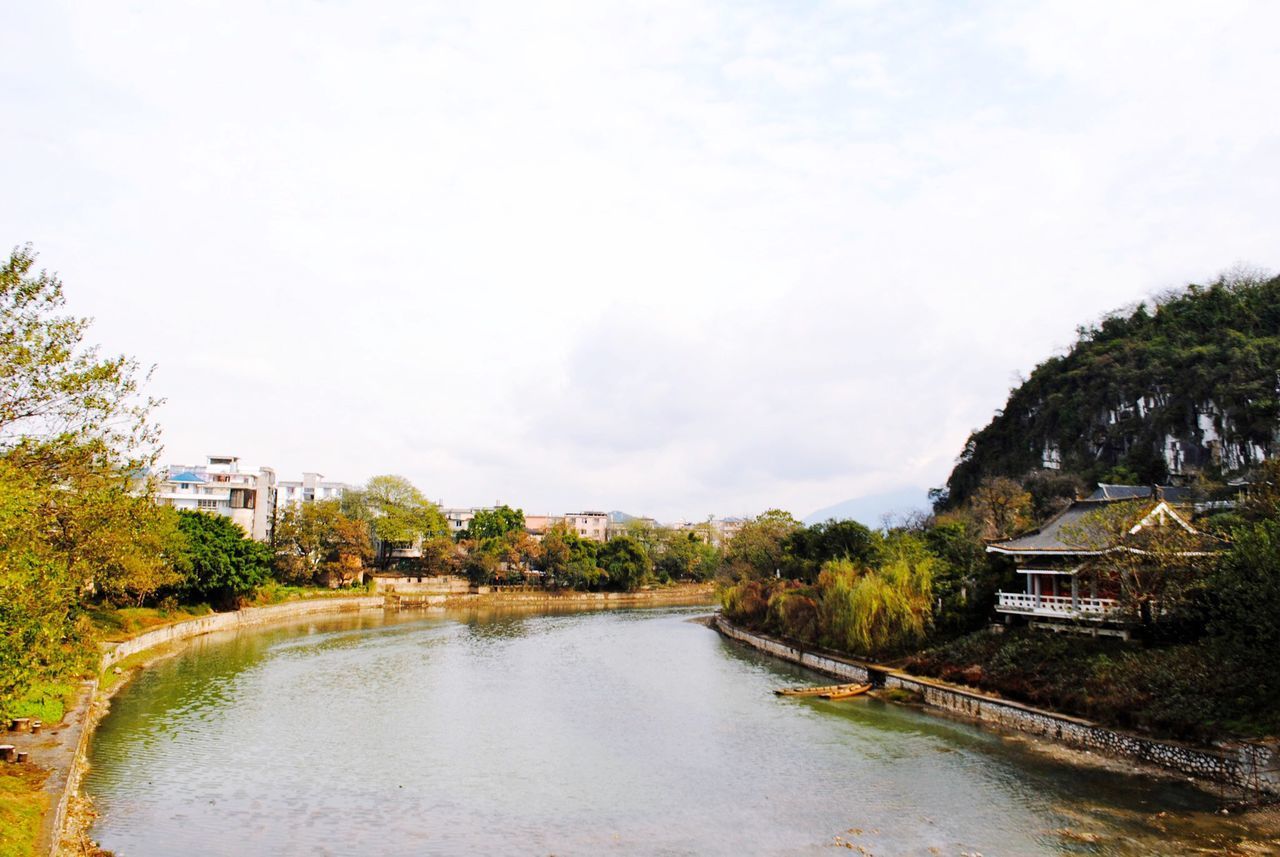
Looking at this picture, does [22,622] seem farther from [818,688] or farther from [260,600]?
[260,600]

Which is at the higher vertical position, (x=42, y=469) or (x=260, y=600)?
(x=42, y=469)

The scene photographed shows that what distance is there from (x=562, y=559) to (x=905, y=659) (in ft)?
186

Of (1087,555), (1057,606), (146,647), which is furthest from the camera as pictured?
(146,647)

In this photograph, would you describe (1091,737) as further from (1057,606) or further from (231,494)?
(231,494)

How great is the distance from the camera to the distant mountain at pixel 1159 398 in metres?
64.9

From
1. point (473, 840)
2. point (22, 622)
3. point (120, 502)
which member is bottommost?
point (473, 840)

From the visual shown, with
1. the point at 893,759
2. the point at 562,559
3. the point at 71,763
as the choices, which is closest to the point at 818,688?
the point at 893,759

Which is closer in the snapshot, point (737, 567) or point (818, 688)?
point (818, 688)

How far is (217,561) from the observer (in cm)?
4650

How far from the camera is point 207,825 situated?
15977mm

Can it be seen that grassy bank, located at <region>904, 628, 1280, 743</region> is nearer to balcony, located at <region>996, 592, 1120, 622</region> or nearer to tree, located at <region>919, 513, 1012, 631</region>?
balcony, located at <region>996, 592, 1120, 622</region>

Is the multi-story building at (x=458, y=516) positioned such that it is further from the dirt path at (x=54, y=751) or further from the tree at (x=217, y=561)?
the dirt path at (x=54, y=751)

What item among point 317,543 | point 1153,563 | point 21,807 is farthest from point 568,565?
point 21,807

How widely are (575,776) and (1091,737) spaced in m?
13.4
